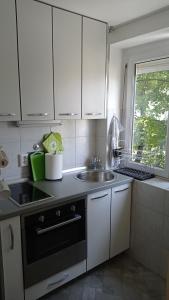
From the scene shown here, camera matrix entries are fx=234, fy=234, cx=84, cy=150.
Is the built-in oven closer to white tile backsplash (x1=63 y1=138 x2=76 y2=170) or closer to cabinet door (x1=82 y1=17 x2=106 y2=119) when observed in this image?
white tile backsplash (x1=63 y1=138 x2=76 y2=170)

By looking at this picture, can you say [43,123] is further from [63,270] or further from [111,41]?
[63,270]

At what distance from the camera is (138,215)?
2156 mm

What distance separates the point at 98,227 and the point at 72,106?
3.46 feet

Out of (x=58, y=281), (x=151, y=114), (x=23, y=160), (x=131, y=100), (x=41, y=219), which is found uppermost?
(x=131, y=100)

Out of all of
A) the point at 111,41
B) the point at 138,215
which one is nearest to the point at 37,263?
the point at 138,215

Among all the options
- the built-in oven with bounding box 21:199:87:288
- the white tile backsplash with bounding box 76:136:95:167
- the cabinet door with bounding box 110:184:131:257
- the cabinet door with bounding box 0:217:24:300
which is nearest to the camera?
the cabinet door with bounding box 0:217:24:300

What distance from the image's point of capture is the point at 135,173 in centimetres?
229

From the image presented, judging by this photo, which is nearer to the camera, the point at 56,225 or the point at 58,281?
the point at 56,225

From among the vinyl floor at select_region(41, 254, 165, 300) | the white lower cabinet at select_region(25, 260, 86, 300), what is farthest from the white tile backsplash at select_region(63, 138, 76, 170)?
the vinyl floor at select_region(41, 254, 165, 300)

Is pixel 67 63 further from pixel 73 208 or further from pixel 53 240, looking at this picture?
pixel 53 240

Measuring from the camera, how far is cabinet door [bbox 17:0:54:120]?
65.2 inches

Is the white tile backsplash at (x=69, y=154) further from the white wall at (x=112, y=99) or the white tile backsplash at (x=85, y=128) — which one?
the white wall at (x=112, y=99)

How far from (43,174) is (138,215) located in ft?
3.11

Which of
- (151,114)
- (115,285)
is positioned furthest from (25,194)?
(151,114)
